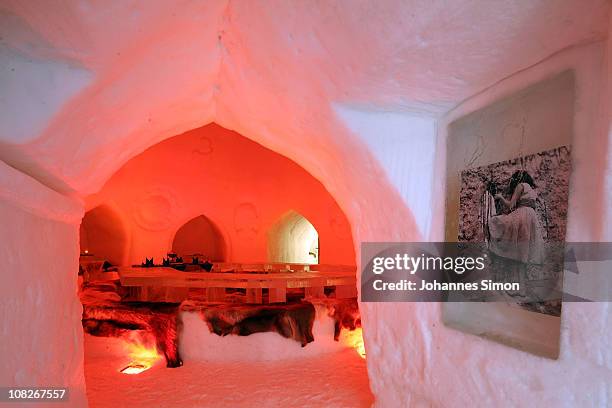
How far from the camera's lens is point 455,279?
230cm

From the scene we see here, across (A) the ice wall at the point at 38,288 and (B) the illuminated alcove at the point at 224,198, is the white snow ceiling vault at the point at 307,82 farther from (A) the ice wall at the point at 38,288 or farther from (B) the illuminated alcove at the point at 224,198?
(B) the illuminated alcove at the point at 224,198

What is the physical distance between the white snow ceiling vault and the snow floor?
115 centimetres

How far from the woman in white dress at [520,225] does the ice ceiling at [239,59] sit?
0.60 metres

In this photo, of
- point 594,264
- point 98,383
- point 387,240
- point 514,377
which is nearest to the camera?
point 594,264

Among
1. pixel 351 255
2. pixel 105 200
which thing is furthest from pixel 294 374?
pixel 105 200

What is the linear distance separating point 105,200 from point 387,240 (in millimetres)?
7848

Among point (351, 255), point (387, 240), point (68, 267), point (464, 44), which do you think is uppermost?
point (464, 44)

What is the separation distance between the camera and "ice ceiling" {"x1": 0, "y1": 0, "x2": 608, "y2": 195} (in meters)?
1.51

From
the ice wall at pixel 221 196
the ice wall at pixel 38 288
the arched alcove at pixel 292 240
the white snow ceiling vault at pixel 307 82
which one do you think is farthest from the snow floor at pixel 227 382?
the arched alcove at pixel 292 240

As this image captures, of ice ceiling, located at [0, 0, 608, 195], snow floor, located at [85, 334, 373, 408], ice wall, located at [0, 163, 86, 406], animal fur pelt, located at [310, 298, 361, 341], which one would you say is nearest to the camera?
ice ceiling, located at [0, 0, 608, 195]

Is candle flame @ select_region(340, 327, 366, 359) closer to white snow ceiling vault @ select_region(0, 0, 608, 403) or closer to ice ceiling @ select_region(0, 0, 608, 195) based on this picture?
white snow ceiling vault @ select_region(0, 0, 608, 403)

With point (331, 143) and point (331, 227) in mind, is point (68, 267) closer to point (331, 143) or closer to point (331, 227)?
point (331, 143)

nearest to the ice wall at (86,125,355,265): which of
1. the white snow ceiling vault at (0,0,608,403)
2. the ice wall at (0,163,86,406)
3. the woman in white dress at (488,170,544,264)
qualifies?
the white snow ceiling vault at (0,0,608,403)

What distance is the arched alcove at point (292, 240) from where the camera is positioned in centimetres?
1039
